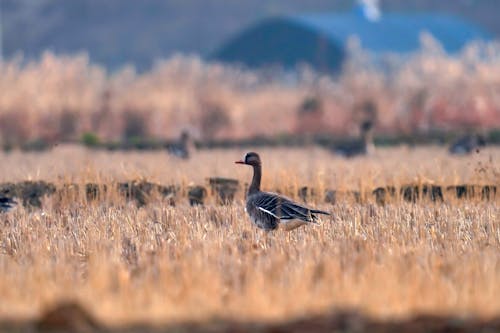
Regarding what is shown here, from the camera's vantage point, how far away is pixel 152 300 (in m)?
6.18

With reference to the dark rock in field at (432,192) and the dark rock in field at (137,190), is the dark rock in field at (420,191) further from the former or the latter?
the dark rock in field at (137,190)

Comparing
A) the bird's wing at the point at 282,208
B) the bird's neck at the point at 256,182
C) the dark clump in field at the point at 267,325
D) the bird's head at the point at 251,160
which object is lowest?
the dark clump in field at the point at 267,325

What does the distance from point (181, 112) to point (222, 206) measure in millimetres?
14147

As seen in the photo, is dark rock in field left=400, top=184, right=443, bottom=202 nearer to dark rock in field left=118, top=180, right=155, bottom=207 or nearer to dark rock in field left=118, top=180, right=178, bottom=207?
dark rock in field left=118, top=180, right=178, bottom=207

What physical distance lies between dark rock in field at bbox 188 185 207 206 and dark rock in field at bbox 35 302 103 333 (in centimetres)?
714

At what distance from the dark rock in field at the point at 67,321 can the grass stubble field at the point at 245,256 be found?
0.42ft

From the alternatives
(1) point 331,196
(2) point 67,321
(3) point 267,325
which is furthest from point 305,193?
(2) point 67,321

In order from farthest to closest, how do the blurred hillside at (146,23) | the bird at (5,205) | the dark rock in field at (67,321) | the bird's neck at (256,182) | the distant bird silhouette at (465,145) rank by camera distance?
the blurred hillside at (146,23) < the distant bird silhouette at (465,145) < the bird at (5,205) < the bird's neck at (256,182) < the dark rock in field at (67,321)

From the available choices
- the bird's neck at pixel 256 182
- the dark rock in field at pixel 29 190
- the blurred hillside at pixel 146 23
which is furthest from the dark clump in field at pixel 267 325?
the blurred hillside at pixel 146 23

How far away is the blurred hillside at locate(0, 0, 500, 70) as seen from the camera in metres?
60.6

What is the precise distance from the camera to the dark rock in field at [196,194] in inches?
513

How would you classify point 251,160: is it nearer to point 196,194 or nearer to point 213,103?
point 196,194

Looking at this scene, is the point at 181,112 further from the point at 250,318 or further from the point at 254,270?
the point at 250,318

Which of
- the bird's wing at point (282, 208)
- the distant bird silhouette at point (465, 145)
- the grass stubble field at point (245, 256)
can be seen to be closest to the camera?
the grass stubble field at point (245, 256)
